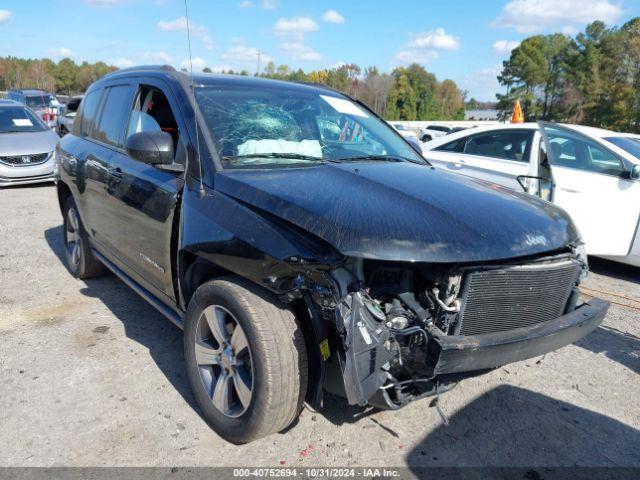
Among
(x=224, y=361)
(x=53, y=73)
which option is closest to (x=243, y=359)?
(x=224, y=361)

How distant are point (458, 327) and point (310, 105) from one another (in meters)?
2.03

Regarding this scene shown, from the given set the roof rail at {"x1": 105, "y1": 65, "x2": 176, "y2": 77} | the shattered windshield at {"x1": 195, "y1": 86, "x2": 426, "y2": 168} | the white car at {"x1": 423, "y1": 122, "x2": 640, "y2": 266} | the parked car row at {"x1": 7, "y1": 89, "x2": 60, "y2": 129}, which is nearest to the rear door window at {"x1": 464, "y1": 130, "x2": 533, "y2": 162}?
the white car at {"x1": 423, "y1": 122, "x2": 640, "y2": 266}

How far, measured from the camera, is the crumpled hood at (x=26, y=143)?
995 cm

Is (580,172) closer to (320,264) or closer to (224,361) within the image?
(320,264)

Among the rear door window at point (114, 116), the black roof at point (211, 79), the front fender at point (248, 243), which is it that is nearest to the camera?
the front fender at point (248, 243)

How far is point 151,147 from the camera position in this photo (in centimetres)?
288

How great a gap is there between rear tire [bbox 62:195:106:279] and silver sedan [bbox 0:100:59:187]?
18.4 ft

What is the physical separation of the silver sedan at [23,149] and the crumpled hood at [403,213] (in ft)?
29.3

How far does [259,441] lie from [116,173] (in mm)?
2193

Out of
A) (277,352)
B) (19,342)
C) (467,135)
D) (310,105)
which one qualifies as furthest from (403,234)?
(467,135)

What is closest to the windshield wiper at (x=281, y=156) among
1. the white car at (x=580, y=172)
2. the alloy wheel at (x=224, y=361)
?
the alloy wheel at (x=224, y=361)

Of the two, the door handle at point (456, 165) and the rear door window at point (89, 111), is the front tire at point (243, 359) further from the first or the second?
the door handle at point (456, 165)

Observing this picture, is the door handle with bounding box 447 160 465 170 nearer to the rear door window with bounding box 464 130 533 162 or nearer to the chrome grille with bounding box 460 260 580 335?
the rear door window with bounding box 464 130 533 162

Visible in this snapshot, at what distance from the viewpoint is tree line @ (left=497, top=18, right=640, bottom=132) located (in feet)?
160
